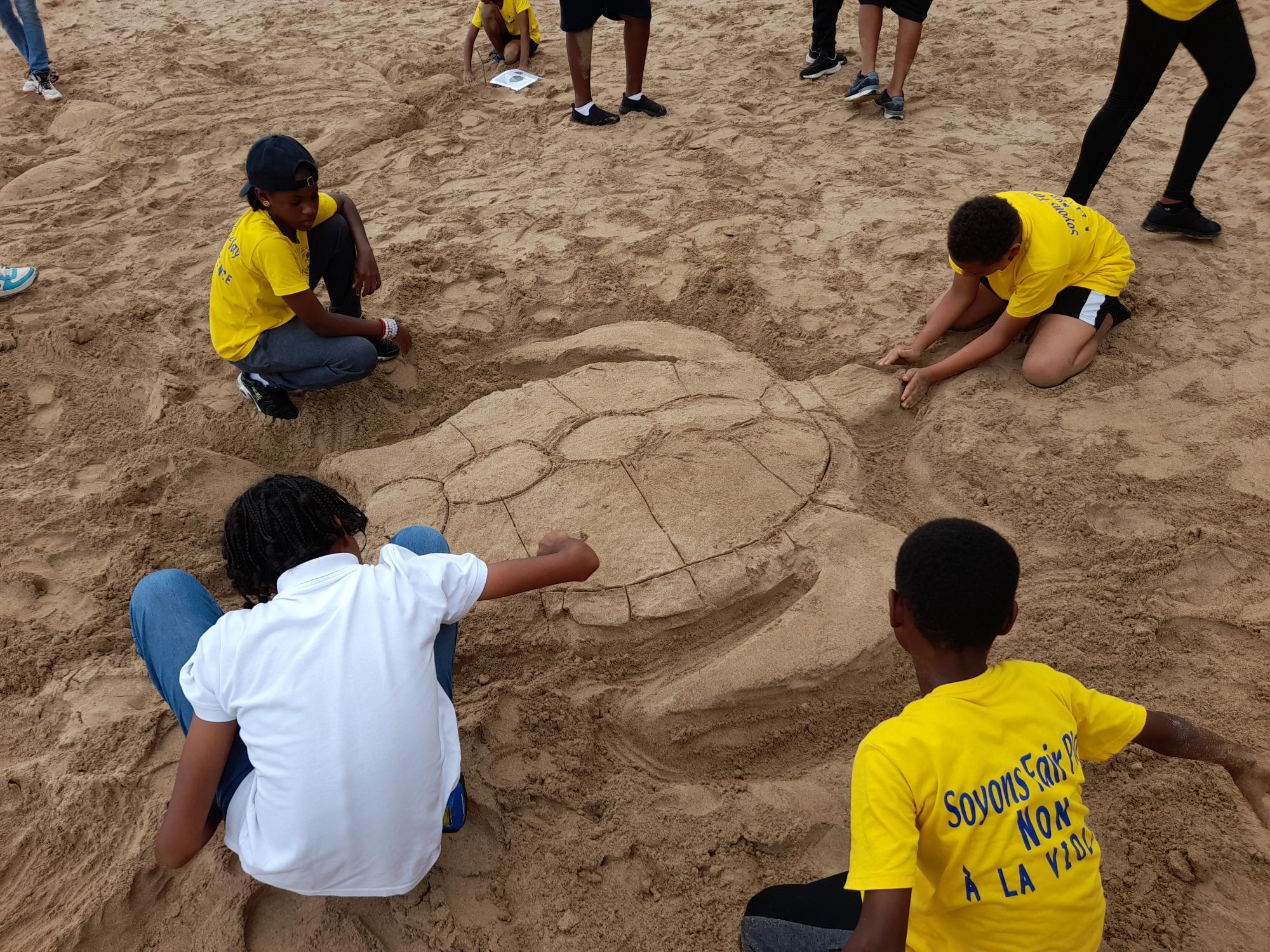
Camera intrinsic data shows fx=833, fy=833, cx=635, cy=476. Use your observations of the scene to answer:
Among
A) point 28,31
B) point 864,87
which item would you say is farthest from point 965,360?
point 28,31

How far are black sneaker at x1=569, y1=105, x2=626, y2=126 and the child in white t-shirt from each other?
11.1ft

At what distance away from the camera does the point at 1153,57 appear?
2740 millimetres

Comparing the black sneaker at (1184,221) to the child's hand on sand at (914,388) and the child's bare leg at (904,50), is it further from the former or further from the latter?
the child's bare leg at (904,50)

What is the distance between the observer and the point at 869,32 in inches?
159

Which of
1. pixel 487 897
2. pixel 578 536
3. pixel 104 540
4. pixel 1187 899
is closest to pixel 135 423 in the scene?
pixel 104 540

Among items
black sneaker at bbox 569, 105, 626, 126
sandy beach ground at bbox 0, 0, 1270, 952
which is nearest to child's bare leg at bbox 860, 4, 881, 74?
sandy beach ground at bbox 0, 0, 1270, 952

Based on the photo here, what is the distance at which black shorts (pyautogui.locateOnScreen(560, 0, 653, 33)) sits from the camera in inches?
159

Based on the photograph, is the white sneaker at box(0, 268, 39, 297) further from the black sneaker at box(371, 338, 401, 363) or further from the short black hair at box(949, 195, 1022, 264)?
the short black hair at box(949, 195, 1022, 264)

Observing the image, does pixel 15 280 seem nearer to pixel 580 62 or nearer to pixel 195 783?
pixel 580 62

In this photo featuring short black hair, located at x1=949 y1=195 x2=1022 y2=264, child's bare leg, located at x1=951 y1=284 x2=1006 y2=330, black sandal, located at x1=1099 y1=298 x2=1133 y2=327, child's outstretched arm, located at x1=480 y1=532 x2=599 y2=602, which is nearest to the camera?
child's outstretched arm, located at x1=480 y1=532 x2=599 y2=602

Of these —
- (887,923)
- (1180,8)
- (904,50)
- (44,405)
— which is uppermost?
(1180,8)

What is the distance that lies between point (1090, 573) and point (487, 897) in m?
1.58

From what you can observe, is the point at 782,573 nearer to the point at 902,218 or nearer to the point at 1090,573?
the point at 1090,573

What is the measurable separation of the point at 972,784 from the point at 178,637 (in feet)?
4.35
